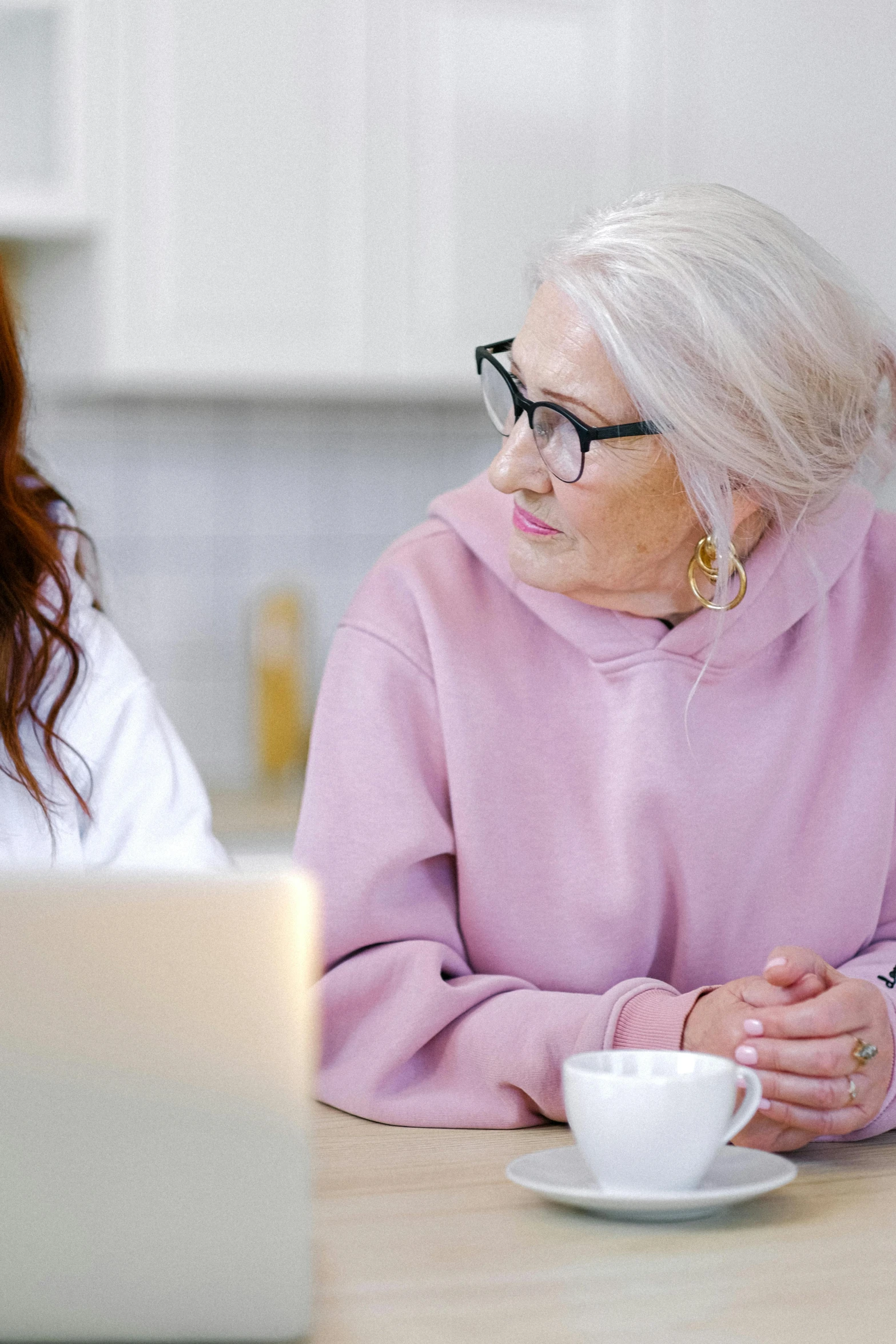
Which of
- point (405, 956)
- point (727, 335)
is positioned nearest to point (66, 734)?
point (405, 956)

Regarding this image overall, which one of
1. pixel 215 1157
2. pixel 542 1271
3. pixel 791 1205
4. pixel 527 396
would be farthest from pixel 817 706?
pixel 215 1157

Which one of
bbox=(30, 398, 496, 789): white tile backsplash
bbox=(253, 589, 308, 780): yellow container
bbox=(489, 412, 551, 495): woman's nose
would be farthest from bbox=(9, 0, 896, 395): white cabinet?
bbox=(489, 412, 551, 495): woman's nose

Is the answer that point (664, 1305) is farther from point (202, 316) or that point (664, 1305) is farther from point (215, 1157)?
point (202, 316)

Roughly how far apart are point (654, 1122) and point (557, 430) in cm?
54

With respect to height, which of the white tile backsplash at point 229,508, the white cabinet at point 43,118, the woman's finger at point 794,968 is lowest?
the white tile backsplash at point 229,508

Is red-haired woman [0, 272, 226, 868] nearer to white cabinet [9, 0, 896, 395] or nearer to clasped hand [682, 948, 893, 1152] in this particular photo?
clasped hand [682, 948, 893, 1152]

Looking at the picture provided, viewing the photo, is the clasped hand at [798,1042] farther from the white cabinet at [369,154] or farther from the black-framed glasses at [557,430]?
the white cabinet at [369,154]

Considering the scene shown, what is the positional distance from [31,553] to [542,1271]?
80 cm

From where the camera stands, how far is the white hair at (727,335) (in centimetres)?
110

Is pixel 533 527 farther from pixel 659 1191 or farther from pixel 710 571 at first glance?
pixel 659 1191

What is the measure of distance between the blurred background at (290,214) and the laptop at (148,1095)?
185cm

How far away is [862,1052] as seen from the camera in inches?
38.9

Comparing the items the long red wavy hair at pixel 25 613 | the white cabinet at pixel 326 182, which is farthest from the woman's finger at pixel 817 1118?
the white cabinet at pixel 326 182

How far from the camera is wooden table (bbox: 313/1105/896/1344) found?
26.5 inches
